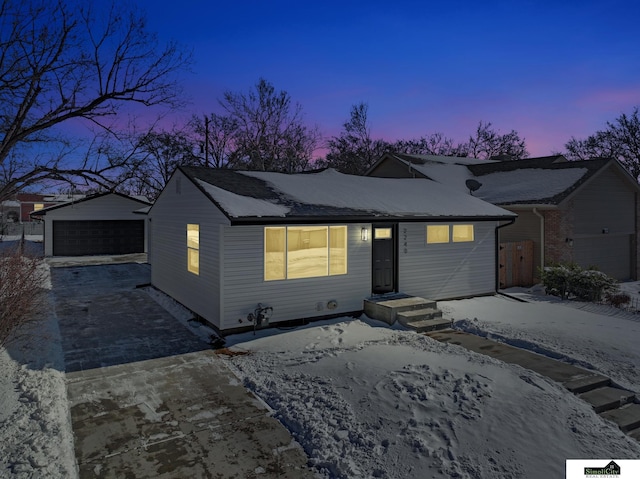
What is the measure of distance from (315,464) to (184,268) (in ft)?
27.3

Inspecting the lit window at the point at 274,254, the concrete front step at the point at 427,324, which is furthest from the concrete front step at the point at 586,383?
the lit window at the point at 274,254

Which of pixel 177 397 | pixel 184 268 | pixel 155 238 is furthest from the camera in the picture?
pixel 155 238

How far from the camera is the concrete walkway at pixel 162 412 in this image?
4465 millimetres

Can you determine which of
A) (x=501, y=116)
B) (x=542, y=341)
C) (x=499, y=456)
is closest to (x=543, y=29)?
(x=542, y=341)

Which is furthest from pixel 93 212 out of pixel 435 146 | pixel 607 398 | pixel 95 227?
pixel 435 146

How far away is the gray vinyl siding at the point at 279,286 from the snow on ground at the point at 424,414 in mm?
1632

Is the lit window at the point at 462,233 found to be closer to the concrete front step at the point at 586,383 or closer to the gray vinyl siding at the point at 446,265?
the gray vinyl siding at the point at 446,265

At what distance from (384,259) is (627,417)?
6436 mm

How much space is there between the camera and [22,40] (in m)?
9.10

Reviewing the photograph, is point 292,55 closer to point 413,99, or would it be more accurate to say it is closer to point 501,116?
point 413,99

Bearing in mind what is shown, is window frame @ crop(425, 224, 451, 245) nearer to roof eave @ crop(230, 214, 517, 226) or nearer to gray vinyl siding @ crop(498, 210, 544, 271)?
roof eave @ crop(230, 214, 517, 226)

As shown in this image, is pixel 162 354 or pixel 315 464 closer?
pixel 315 464

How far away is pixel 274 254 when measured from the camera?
378 inches

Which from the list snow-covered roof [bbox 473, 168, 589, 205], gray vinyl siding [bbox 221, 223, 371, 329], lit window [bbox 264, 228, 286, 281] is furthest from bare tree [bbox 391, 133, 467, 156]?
lit window [bbox 264, 228, 286, 281]
